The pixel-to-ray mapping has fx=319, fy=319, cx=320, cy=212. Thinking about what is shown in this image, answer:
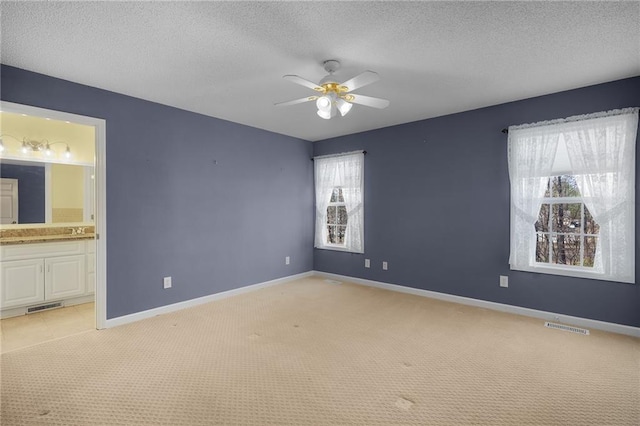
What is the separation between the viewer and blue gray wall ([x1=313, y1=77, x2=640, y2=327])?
3219 millimetres

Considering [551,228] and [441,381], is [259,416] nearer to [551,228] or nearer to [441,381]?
[441,381]

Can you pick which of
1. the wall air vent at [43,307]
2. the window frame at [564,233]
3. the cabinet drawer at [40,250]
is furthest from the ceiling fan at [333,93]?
the wall air vent at [43,307]

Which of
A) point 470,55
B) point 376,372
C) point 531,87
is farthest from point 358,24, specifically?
point 376,372

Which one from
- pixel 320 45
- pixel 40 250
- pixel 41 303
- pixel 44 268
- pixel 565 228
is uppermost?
pixel 320 45

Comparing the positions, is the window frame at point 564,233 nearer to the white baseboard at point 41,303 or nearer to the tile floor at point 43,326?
the tile floor at point 43,326

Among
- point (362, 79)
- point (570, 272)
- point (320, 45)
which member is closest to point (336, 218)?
point (570, 272)

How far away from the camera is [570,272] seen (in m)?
3.32

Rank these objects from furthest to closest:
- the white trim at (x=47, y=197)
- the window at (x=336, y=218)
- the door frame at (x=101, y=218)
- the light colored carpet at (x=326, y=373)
Result: the window at (x=336, y=218) → the white trim at (x=47, y=197) → the door frame at (x=101, y=218) → the light colored carpet at (x=326, y=373)

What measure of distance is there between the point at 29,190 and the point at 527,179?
6.07 m

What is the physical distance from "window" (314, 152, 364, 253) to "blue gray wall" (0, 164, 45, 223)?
12.8 feet

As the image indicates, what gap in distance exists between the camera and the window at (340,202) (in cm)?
509

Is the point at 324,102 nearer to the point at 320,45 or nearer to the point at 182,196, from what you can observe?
the point at 320,45

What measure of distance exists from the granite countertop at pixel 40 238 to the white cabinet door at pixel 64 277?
0.23 meters

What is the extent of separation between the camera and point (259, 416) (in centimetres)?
187
